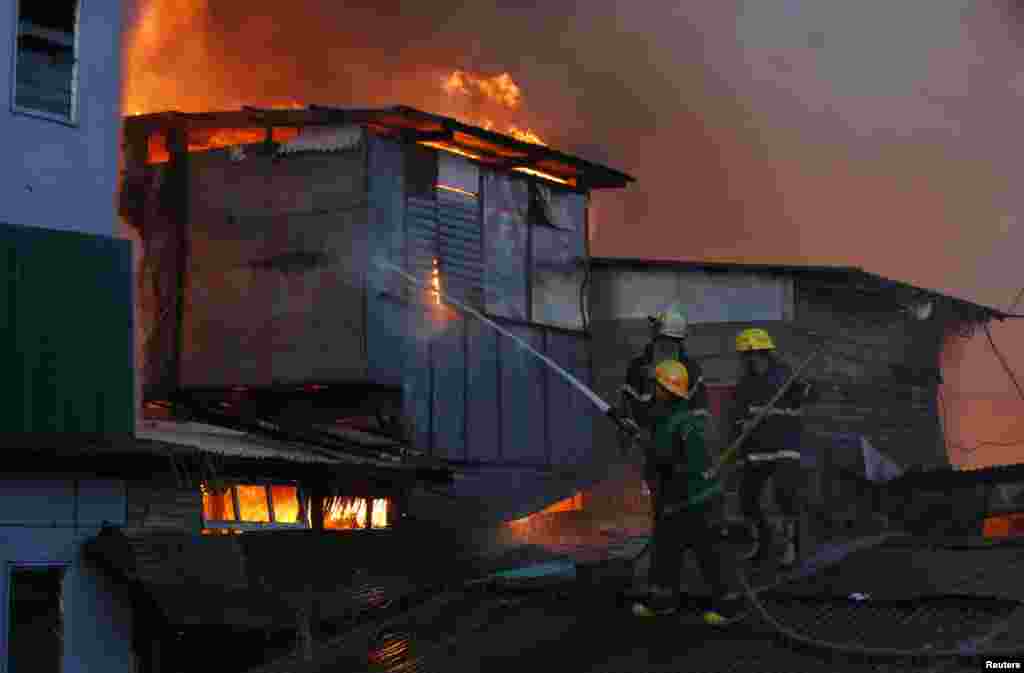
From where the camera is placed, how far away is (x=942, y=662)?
9031 millimetres

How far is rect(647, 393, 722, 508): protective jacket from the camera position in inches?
452

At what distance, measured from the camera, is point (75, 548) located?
1383 centimetres

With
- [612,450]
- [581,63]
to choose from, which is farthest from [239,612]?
[581,63]

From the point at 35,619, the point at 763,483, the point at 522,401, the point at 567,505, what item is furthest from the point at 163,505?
the point at 567,505

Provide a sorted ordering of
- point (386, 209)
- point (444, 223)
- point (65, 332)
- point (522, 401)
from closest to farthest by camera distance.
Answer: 1. point (65, 332)
2. point (386, 209)
3. point (444, 223)
4. point (522, 401)

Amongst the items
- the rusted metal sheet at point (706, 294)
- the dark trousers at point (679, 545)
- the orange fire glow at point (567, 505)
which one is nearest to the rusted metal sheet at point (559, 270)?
the rusted metal sheet at point (706, 294)

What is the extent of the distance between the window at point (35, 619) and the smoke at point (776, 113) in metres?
18.2

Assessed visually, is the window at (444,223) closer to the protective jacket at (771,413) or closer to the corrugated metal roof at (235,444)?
the corrugated metal roof at (235,444)

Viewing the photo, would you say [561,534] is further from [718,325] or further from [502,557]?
[718,325]

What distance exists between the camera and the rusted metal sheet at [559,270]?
21188mm

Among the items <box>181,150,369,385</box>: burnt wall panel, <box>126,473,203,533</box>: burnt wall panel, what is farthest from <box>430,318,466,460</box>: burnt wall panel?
<box>126,473,203,533</box>: burnt wall panel

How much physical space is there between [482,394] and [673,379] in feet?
26.7

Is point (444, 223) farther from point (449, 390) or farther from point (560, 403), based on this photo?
point (560, 403)

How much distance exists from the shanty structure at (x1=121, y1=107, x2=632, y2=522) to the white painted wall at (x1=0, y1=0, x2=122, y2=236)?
3.11 metres
